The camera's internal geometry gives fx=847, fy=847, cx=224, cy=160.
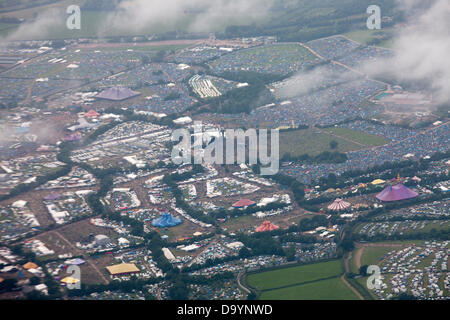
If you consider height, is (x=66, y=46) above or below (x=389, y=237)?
above

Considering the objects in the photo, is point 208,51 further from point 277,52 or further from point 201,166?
point 201,166

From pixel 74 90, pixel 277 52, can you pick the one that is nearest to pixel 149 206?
pixel 74 90

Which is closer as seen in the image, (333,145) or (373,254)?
(373,254)

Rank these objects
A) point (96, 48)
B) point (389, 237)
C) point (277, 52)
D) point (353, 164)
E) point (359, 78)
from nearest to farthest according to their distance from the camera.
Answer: point (389, 237)
point (353, 164)
point (359, 78)
point (277, 52)
point (96, 48)
